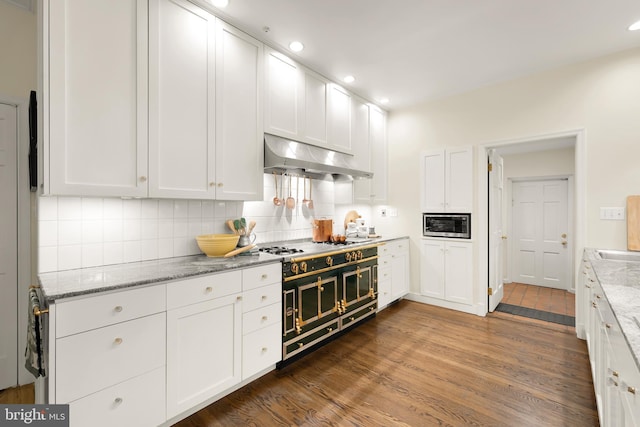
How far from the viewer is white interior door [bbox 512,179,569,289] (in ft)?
16.1

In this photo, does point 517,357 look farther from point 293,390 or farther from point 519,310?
point 293,390

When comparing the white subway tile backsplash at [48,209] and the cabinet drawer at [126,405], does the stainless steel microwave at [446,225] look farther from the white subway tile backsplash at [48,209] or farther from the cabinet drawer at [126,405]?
the white subway tile backsplash at [48,209]

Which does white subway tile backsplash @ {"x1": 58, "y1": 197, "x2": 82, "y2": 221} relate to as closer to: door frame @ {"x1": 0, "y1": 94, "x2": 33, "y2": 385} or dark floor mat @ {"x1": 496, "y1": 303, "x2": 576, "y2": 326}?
door frame @ {"x1": 0, "y1": 94, "x2": 33, "y2": 385}

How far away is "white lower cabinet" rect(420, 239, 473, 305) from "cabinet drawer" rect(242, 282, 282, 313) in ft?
8.11

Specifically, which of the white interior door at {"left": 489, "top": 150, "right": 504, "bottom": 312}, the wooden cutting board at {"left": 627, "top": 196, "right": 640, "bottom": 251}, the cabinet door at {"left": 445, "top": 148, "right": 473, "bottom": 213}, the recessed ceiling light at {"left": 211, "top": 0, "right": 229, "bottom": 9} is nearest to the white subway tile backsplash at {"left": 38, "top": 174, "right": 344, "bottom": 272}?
the recessed ceiling light at {"left": 211, "top": 0, "right": 229, "bottom": 9}

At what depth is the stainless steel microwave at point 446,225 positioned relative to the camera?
12.1 ft

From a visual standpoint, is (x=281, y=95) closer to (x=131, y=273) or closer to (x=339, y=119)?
(x=339, y=119)

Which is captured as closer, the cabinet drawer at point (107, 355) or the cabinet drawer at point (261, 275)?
the cabinet drawer at point (107, 355)

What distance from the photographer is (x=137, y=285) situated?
5.06 ft

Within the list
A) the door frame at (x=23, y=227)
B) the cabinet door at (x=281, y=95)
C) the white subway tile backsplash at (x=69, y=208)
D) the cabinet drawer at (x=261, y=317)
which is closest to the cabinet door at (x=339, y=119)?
the cabinet door at (x=281, y=95)

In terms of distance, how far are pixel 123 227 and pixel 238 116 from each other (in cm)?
118

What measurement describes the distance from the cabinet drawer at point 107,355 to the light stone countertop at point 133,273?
0.20 m

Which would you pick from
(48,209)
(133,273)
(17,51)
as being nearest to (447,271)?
(133,273)

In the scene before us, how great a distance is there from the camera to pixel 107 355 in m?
1.44
